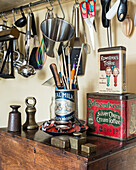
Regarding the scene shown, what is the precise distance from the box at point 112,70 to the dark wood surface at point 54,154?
207mm

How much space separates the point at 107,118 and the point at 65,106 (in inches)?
7.1

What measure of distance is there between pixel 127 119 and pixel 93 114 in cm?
15

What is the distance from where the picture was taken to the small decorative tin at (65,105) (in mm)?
928

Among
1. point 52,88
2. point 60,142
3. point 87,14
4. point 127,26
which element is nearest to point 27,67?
point 52,88

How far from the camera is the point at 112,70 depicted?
88 centimetres

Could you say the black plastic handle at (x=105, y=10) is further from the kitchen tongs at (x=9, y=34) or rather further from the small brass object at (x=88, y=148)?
the small brass object at (x=88, y=148)

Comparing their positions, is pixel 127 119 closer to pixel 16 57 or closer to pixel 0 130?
pixel 0 130

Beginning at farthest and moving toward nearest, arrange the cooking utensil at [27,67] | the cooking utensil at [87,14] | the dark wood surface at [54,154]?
1. the cooking utensil at [27,67]
2. the cooking utensil at [87,14]
3. the dark wood surface at [54,154]

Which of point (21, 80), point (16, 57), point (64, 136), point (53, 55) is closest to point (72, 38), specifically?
point (53, 55)

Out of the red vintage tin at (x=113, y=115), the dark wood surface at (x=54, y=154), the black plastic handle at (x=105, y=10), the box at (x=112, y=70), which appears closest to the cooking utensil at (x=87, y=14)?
the black plastic handle at (x=105, y=10)

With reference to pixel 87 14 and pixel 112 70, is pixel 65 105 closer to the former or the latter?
pixel 112 70

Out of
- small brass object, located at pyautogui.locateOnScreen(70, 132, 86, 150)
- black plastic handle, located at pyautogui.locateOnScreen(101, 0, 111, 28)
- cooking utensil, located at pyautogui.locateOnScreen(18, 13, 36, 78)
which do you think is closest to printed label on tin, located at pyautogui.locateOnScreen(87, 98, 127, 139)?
small brass object, located at pyautogui.locateOnScreen(70, 132, 86, 150)

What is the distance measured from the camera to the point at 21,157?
874 millimetres

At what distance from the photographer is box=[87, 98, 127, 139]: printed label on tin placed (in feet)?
2.73
